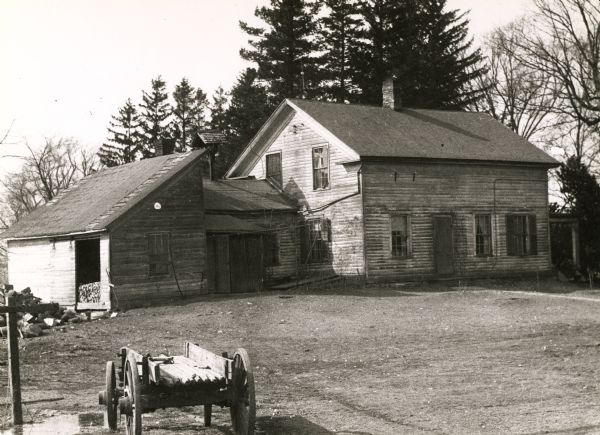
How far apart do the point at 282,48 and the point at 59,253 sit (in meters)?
27.8

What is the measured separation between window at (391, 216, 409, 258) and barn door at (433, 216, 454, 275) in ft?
4.14

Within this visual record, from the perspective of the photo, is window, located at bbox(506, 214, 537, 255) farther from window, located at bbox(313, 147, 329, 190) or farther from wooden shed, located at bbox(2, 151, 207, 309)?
wooden shed, located at bbox(2, 151, 207, 309)

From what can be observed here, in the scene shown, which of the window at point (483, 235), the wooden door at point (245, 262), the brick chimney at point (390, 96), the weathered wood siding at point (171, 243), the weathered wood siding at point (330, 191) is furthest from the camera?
the brick chimney at point (390, 96)

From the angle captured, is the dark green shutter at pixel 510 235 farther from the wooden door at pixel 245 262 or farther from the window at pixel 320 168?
the wooden door at pixel 245 262

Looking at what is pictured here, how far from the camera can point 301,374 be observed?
46.1 ft

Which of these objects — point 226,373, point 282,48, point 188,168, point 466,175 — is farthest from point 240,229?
point 282,48

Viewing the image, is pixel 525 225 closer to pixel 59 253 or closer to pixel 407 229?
pixel 407 229

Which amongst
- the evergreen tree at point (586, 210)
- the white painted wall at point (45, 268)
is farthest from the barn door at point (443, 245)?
the white painted wall at point (45, 268)

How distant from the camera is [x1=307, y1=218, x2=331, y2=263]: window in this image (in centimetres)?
3066

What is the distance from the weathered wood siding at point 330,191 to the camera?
2938cm

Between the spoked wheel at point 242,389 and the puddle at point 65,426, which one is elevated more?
the spoked wheel at point 242,389

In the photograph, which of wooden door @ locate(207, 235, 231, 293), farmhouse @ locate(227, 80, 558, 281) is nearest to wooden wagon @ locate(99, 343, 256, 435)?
wooden door @ locate(207, 235, 231, 293)

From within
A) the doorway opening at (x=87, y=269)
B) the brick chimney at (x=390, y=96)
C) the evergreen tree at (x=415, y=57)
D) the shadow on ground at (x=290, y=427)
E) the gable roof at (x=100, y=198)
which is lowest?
the shadow on ground at (x=290, y=427)

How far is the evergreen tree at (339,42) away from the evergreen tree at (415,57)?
86cm
